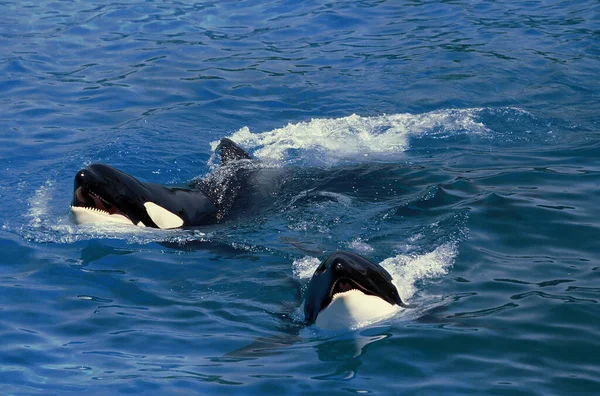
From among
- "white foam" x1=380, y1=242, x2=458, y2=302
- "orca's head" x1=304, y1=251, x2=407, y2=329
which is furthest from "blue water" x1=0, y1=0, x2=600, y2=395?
"orca's head" x1=304, y1=251, x2=407, y2=329

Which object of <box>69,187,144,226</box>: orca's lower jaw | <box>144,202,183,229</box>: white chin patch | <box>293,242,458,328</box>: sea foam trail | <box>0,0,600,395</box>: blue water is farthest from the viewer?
<box>144,202,183,229</box>: white chin patch

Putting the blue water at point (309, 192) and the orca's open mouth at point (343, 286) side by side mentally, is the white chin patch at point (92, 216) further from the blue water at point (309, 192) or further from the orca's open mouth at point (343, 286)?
the orca's open mouth at point (343, 286)

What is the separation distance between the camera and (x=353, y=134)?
13.6 metres

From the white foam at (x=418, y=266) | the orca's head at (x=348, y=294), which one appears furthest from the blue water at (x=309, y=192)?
the orca's head at (x=348, y=294)

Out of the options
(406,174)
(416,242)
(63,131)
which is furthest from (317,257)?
(63,131)

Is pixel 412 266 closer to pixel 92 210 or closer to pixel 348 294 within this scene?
pixel 348 294

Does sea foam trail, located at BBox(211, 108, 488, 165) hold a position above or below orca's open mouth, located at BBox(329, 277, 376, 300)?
below

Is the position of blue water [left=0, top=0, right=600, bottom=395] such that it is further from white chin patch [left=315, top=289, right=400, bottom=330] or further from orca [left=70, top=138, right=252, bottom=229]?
orca [left=70, top=138, right=252, bottom=229]

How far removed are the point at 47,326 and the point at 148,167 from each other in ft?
16.6

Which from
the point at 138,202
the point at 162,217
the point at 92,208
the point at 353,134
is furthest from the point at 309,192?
the point at 92,208

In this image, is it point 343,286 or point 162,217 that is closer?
point 343,286

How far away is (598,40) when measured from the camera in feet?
55.7

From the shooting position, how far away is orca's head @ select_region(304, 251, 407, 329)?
745cm

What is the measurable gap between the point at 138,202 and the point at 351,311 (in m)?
3.47
